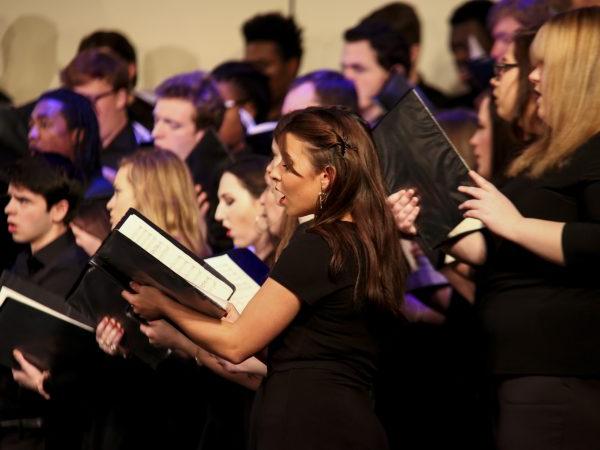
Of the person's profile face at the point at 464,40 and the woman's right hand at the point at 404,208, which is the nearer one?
the woman's right hand at the point at 404,208

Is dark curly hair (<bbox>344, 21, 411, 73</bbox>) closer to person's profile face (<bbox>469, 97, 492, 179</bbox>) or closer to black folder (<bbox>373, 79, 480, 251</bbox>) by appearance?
person's profile face (<bbox>469, 97, 492, 179</bbox>)

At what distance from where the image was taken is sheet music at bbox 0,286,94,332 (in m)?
2.92

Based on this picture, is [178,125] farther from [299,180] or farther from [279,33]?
[299,180]

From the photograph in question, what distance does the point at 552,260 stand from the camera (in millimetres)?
2492

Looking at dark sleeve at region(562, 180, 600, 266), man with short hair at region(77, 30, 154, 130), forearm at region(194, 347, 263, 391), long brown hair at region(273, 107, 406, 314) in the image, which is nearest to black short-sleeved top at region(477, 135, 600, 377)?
dark sleeve at region(562, 180, 600, 266)

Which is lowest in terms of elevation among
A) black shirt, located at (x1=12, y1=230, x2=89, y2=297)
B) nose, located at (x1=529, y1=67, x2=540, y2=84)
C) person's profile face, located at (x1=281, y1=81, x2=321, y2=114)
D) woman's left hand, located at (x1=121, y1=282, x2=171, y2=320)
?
black shirt, located at (x1=12, y1=230, x2=89, y2=297)

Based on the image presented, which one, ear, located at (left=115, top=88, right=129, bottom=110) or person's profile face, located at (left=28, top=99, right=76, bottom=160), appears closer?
person's profile face, located at (left=28, top=99, right=76, bottom=160)

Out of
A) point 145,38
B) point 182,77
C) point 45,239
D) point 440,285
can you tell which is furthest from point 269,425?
point 145,38

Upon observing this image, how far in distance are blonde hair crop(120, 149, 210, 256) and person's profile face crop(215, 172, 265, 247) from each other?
135 mm

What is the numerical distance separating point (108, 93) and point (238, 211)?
1.26 m

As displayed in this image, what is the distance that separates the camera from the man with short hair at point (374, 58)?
4531mm

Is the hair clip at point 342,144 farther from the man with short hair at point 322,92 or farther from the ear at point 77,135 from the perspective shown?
the ear at point 77,135

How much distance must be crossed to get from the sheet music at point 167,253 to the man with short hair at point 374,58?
2.32 meters

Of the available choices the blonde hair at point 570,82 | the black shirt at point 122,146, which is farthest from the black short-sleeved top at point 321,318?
the black shirt at point 122,146
